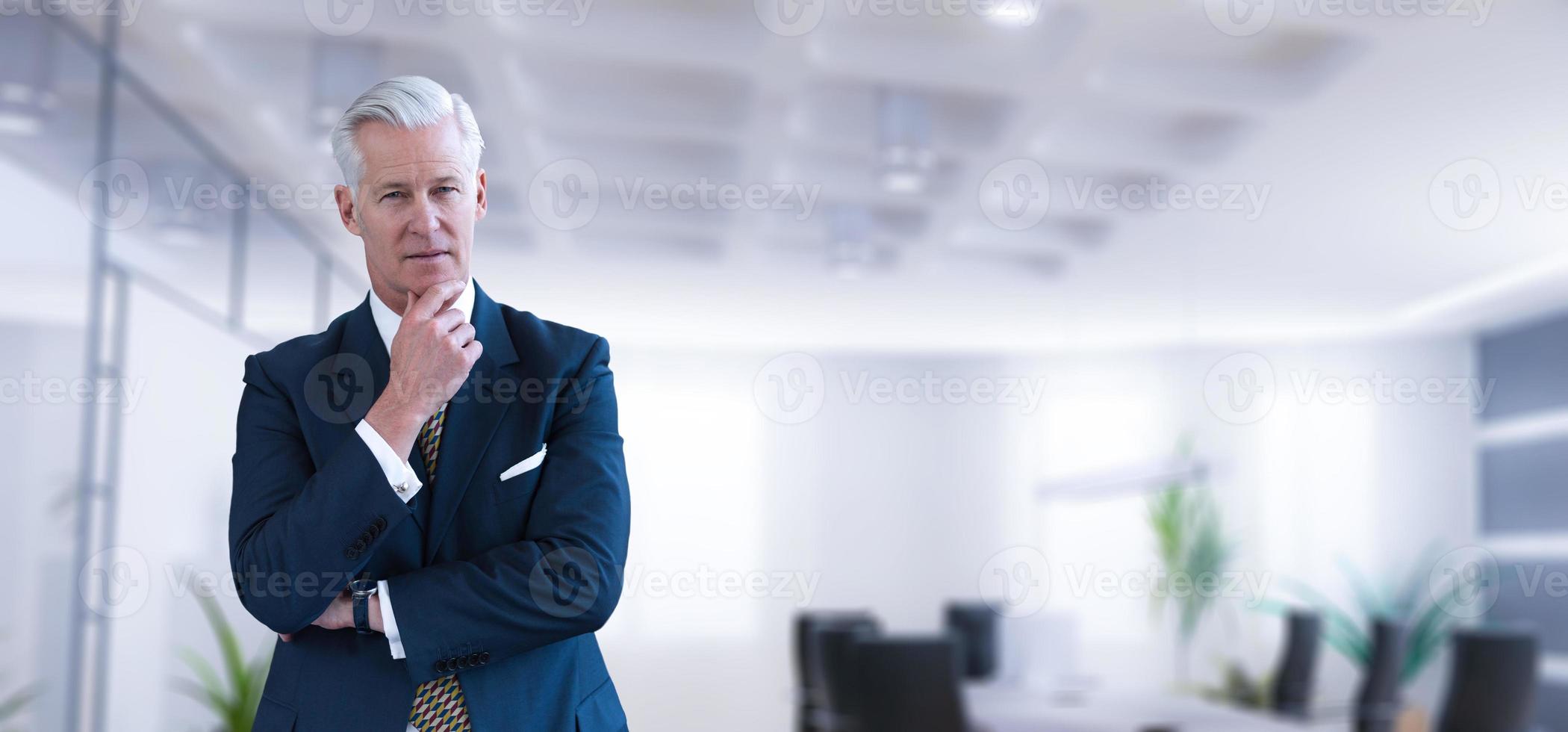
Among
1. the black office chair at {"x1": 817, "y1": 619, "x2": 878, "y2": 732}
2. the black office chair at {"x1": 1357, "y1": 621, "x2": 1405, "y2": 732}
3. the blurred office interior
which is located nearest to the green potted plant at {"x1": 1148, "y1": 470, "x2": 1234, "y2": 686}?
the blurred office interior

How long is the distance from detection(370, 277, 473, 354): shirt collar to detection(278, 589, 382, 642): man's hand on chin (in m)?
0.26

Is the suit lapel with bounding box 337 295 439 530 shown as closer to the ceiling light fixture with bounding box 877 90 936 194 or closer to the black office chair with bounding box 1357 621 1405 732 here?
the ceiling light fixture with bounding box 877 90 936 194

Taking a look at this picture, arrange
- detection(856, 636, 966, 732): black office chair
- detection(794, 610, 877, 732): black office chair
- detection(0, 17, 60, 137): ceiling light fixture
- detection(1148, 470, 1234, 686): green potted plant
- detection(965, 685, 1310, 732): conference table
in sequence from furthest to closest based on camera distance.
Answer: detection(1148, 470, 1234, 686): green potted plant < detection(794, 610, 877, 732): black office chair < detection(965, 685, 1310, 732): conference table < detection(856, 636, 966, 732): black office chair < detection(0, 17, 60, 137): ceiling light fixture

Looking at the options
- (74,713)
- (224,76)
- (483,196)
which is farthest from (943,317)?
(483,196)

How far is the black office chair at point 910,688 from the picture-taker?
14.9 feet

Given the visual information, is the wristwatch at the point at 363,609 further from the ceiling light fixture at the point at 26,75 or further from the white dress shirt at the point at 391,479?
the ceiling light fixture at the point at 26,75

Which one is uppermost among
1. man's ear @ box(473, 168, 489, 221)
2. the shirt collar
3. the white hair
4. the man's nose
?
the white hair

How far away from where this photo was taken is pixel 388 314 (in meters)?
1.26

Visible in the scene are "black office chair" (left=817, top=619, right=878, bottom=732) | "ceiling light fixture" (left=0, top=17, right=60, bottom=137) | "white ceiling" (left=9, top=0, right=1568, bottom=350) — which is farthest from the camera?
"black office chair" (left=817, top=619, right=878, bottom=732)

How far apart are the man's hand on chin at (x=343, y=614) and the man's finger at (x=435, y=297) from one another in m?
0.27

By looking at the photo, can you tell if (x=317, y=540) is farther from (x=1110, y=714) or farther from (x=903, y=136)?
(x=1110, y=714)

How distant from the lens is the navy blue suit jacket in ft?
3.59

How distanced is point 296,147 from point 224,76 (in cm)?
81

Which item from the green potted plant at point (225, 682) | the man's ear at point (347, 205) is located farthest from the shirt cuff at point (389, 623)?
the green potted plant at point (225, 682)
